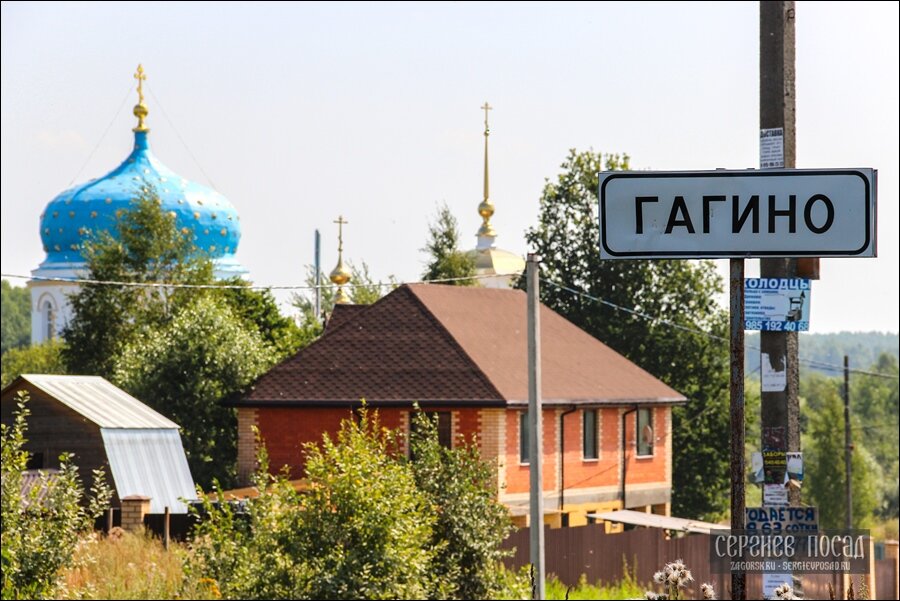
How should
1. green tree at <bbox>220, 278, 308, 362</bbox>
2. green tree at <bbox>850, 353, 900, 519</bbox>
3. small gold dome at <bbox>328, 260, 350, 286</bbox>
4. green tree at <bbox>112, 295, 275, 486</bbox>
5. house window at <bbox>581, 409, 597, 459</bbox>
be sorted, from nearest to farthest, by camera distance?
1. house window at <bbox>581, 409, 597, 459</bbox>
2. green tree at <bbox>112, 295, 275, 486</bbox>
3. green tree at <bbox>220, 278, 308, 362</bbox>
4. small gold dome at <bbox>328, 260, 350, 286</bbox>
5. green tree at <bbox>850, 353, 900, 519</bbox>

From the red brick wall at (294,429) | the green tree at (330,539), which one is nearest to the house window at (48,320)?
the red brick wall at (294,429)

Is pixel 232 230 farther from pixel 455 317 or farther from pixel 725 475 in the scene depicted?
pixel 455 317

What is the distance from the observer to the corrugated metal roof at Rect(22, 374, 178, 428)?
36.9m

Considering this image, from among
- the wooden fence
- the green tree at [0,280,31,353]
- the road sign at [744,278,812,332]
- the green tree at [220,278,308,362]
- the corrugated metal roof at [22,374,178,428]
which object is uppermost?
the green tree at [0,280,31,353]

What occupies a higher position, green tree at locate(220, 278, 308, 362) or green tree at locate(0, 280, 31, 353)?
green tree at locate(0, 280, 31, 353)

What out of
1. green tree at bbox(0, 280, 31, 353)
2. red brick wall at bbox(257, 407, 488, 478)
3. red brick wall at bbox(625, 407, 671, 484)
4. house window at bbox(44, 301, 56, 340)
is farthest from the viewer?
green tree at bbox(0, 280, 31, 353)

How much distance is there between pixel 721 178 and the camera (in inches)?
197

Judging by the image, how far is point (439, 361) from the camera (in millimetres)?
42031

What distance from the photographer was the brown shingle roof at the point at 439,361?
135 ft

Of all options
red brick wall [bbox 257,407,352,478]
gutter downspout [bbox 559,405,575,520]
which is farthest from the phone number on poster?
gutter downspout [bbox 559,405,575,520]

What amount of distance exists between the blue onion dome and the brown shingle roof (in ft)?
115

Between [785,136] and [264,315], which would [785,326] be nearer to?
[785,136]

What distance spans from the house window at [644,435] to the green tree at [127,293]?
18.5 m

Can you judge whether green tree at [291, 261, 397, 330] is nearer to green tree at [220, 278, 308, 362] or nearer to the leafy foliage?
green tree at [220, 278, 308, 362]
